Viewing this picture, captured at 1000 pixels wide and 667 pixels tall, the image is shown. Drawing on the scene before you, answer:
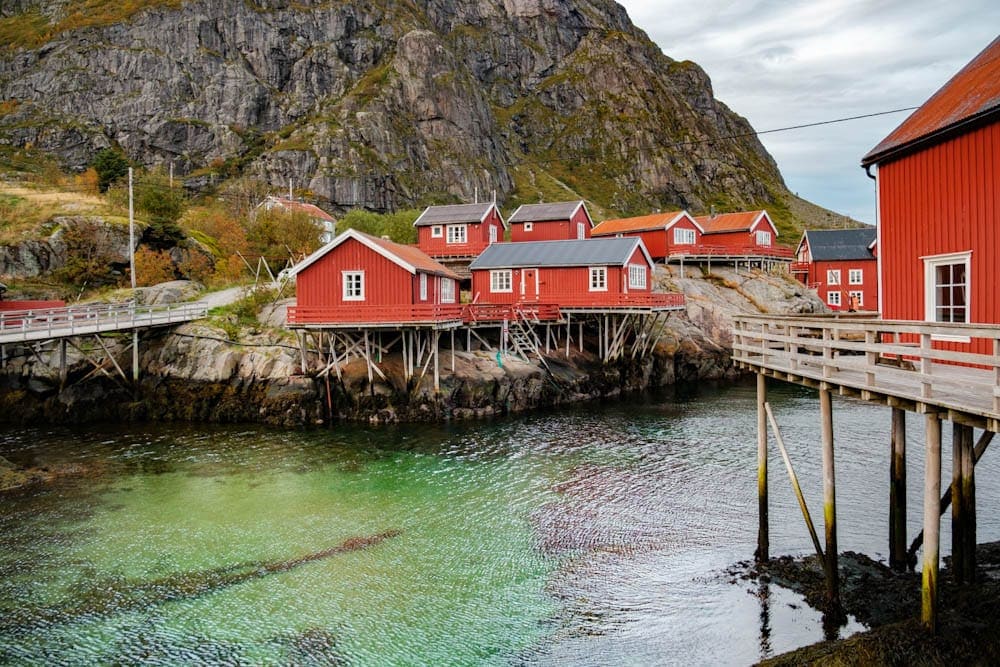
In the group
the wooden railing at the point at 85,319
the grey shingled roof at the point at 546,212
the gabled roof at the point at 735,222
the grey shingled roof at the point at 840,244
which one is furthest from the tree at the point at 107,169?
the grey shingled roof at the point at 840,244

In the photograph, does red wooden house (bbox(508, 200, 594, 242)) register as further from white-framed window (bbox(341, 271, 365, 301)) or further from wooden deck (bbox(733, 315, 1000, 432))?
wooden deck (bbox(733, 315, 1000, 432))

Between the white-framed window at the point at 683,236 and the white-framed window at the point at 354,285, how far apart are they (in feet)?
107

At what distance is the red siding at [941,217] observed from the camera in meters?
10.9

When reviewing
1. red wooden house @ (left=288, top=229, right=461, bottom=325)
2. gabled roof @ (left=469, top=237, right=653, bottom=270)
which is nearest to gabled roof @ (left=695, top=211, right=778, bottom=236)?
gabled roof @ (left=469, top=237, right=653, bottom=270)

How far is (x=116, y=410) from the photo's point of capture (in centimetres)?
3038

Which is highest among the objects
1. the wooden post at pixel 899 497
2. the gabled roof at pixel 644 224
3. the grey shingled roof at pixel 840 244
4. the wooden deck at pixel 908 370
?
the gabled roof at pixel 644 224

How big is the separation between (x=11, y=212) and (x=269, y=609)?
42115 millimetres

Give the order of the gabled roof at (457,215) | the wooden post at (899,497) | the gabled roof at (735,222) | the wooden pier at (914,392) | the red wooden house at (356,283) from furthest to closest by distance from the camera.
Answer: the gabled roof at (735,222) < the gabled roof at (457,215) < the red wooden house at (356,283) < the wooden post at (899,497) < the wooden pier at (914,392)

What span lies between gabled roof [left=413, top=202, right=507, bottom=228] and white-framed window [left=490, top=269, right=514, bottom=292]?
9.59 metres

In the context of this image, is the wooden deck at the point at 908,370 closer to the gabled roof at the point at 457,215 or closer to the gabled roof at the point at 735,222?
the gabled roof at the point at 457,215

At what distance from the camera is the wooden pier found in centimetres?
812

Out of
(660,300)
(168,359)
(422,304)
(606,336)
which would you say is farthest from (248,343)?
(660,300)

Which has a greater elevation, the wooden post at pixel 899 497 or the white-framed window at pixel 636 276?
the white-framed window at pixel 636 276

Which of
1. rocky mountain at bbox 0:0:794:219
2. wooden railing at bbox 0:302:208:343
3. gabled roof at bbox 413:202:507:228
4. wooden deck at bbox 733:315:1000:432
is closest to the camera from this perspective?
wooden deck at bbox 733:315:1000:432
